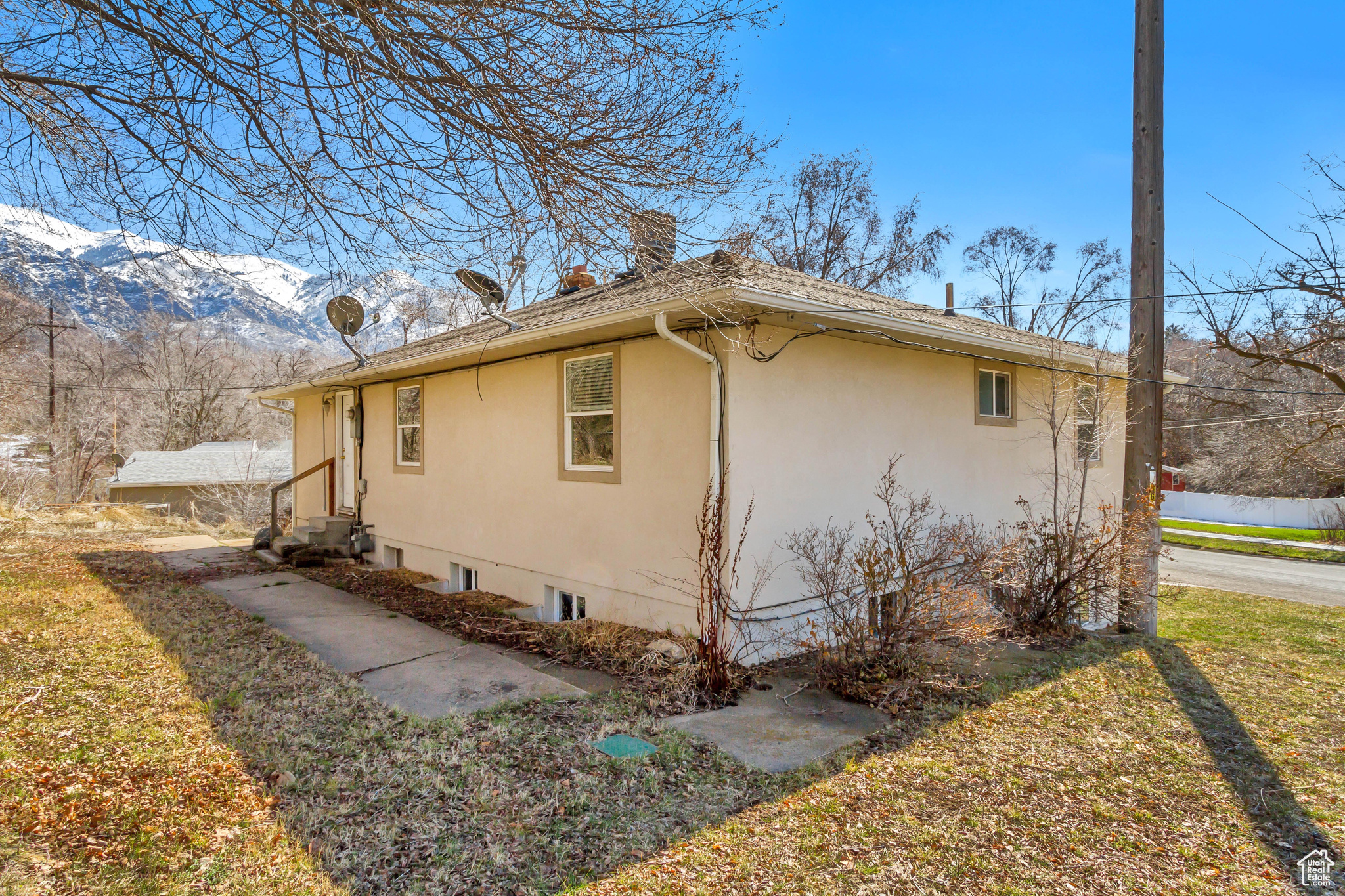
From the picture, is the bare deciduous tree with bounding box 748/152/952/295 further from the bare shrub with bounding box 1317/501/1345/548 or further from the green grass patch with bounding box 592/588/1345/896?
the green grass patch with bounding box 592/588/1345/896

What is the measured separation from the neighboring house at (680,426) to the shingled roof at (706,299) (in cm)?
4

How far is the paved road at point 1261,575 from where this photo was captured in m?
10.9

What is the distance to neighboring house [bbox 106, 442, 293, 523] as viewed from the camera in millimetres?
23750

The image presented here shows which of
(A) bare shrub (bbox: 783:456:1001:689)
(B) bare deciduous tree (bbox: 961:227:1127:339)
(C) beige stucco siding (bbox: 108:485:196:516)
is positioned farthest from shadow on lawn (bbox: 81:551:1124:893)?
(C) beige stucco siding (bbox: 108:485:196:516)

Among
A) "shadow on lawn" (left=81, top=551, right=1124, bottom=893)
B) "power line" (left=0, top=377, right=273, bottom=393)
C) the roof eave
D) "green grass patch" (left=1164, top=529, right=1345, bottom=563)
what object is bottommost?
"green grass patch" (left=1164, top=529, right=1345, bottom=563)

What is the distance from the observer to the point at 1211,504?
23797 millimetres

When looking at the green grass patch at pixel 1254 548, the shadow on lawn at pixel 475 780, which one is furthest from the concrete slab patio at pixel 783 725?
the green grass patch at pixel 1254 548

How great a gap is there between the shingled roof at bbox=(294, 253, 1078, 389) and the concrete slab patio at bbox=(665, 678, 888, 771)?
2750mm

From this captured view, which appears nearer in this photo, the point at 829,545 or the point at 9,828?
the point at 9,828

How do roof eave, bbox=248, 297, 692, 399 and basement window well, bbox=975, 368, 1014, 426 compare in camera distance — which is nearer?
roof eave, bbox=248, 297, 692, 399

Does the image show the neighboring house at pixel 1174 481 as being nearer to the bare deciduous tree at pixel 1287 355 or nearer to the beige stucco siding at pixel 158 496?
the bare deciduous tree at pixel 1287 355

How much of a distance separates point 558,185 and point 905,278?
58.8 feet

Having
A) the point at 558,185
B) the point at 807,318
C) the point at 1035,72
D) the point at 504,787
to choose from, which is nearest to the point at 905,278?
the point at 1035,72

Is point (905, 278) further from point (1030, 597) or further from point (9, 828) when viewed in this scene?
point (9, 828)
